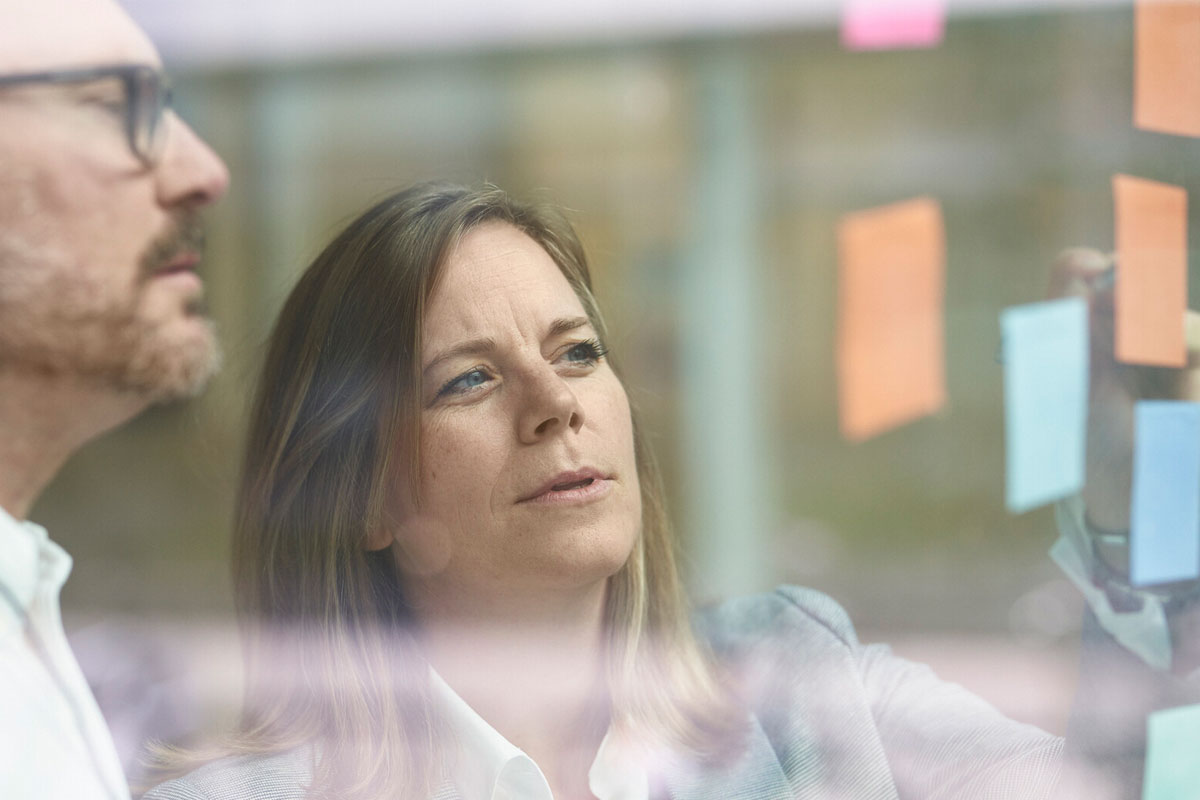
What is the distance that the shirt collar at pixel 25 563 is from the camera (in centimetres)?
83

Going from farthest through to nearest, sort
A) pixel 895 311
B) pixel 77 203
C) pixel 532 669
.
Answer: pixel 895 311, pixel 532 669, pixel 77 203

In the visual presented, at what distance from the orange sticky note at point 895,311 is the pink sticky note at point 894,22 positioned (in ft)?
0.72

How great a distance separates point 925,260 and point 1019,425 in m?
0.32

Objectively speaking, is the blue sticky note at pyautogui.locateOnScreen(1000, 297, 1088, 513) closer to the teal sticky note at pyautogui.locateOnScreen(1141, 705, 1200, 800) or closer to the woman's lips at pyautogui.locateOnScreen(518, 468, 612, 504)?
the teal sticky note at pyautogui.locateOnScreen(1141, 705, 1200, 800)

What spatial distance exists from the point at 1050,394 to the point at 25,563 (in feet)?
3.10

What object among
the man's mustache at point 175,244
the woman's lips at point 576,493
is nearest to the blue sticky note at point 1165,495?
the woman's lips at point 576,493

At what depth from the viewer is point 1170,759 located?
0.93 metres

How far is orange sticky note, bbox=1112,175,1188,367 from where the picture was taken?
3.15 ft

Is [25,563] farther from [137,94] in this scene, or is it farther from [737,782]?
[737,782]

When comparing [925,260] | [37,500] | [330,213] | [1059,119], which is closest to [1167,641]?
[925,260]

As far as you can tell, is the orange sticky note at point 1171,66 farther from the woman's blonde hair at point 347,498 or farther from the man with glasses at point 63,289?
the man with glasses at point 63,289

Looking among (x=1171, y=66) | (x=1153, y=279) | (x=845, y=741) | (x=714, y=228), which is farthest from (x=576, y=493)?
(x=714, y=228)

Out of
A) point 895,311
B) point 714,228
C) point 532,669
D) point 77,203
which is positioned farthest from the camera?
point 714,228

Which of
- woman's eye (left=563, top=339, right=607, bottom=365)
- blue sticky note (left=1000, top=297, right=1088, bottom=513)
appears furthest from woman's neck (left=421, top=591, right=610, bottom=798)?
blue sticky note (left=1000, top=297, right=1088, bottom=513)
